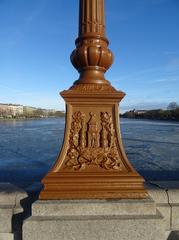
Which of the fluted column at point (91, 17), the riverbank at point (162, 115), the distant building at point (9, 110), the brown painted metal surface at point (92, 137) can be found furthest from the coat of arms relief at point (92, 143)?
the distant building at point (9, 110)

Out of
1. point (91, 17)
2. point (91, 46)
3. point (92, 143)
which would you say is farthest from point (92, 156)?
point (91, 17)

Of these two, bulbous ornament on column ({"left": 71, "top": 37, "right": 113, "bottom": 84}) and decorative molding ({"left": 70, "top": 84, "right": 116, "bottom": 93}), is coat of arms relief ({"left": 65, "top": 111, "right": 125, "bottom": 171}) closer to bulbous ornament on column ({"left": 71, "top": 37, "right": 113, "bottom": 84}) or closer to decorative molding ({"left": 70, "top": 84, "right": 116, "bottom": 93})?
decorative molding ({"left": 70, "top": 84, "right": 116, "bottom": 93})

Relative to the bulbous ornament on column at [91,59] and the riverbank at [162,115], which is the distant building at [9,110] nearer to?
the riverbank at [162,115]

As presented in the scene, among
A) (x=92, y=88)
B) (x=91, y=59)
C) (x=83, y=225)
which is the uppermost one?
(x=91, y=59)

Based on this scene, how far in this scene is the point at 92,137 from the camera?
306 centimetres

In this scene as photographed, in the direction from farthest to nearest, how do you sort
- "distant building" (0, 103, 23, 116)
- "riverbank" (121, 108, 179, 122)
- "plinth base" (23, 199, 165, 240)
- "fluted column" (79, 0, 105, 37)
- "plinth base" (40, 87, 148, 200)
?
"distant building" (0, 103, 23, 116), "riverbank" (121, 108, 179, 122), "fluted column" (79, 0, 105, 37), "plinth base" (40, 87, 148, 200), "plinth base" (23, 199, 165, 240)

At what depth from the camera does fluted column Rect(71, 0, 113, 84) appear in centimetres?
309

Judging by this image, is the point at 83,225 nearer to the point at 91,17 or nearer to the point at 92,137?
the point at 92,137

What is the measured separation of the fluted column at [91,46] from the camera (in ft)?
10.1

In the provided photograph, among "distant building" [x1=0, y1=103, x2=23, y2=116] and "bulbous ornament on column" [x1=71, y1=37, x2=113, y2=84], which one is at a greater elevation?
"distant building" [x1=0, y1=103, x2=23, y2=116]

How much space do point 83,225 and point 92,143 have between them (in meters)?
0.80

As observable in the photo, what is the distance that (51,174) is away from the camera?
116 inches

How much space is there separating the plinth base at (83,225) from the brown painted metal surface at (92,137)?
17 centimetres

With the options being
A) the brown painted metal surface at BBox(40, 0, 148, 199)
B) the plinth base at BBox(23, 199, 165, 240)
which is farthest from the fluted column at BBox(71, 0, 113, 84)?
the plinth base at BBox(23, 199, 165, 240)
